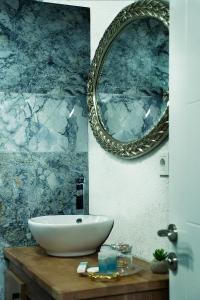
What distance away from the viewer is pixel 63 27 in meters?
2.61

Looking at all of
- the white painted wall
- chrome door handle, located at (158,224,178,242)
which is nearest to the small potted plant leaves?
the white painted wall

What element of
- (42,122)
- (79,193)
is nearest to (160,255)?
(79,193)

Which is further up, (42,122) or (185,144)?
(42,122)

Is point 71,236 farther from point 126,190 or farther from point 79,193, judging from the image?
point 79,193

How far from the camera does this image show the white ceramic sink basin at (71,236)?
Result: 190cm

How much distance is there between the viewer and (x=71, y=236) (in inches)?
75.5

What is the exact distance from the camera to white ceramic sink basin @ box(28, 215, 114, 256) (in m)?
1.90

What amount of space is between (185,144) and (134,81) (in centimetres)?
77

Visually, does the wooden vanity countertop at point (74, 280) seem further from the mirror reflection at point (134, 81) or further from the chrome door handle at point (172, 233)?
the mirror reflection at point (134, 81)

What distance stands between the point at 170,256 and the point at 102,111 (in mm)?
1129

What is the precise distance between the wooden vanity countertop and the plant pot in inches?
0.9

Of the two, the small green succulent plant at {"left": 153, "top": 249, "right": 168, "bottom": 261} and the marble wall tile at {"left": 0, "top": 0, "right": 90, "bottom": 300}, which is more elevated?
the marble wall tile at {"left": 0, "top": 0, "right": 90, "bottom": 300}

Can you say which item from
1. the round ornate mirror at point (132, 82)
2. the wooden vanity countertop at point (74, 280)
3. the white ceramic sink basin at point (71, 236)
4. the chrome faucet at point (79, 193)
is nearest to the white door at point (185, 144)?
the wooden vanity countertop at point (74, 280)

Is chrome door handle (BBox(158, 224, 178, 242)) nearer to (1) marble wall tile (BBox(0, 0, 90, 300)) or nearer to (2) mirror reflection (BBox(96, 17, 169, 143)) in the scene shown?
(2) mirror reflection (BBox(96, 17, 169, 143))
